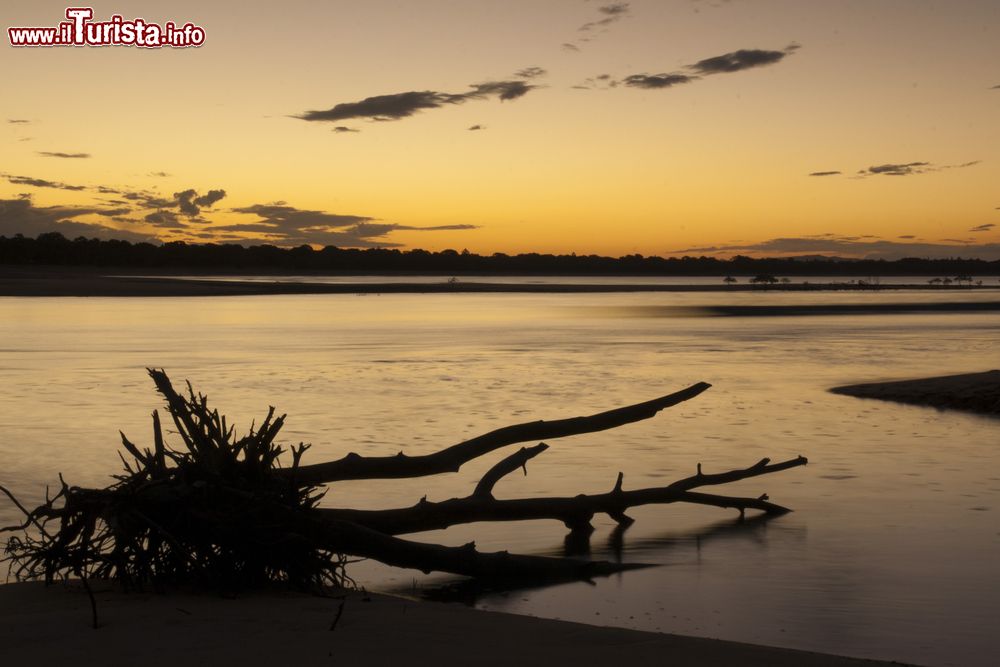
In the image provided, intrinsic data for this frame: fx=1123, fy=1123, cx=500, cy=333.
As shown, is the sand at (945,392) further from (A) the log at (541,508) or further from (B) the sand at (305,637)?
(B) the sand at (305,637)

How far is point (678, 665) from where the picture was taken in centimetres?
574

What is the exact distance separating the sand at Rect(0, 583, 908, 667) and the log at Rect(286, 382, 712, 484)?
175cm

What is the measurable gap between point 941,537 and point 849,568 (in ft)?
5.09

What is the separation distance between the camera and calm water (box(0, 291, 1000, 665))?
8.11 m

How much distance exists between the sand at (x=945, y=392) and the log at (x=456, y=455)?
11589 millimetres

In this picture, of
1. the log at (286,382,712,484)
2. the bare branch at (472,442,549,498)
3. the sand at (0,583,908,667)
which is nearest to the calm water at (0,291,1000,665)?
A: the bare branch at (472,442,549,498)

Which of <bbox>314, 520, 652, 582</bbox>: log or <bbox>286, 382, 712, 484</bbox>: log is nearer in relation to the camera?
<bbox>314, 520, 652, 582</bbox>: log

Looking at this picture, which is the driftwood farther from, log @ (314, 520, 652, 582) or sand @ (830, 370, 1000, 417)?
sand @ (830, 370, 1000, 417)

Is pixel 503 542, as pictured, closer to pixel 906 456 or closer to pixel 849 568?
pixel 849 568

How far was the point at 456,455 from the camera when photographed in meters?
9.12

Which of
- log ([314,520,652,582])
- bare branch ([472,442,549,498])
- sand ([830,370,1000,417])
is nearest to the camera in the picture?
log ([314,520,652,582])

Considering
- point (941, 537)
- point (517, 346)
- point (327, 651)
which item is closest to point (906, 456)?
point (941, 537)

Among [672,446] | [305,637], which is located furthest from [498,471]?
[672,446]

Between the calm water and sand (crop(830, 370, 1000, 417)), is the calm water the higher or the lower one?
the lower one
